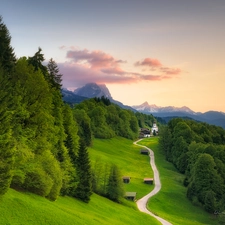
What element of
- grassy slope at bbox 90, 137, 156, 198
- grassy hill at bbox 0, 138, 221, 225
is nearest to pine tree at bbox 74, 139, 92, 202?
grassy hill at bbox 0, 138, 221, 225

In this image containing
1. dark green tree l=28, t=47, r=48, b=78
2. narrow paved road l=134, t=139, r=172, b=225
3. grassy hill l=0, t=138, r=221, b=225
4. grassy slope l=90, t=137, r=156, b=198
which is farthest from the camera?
grassy slope l=90, t=137, r=156, b=198

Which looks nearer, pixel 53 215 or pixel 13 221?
pixel 13 221

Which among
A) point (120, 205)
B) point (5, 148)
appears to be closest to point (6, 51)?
point (5, 148)

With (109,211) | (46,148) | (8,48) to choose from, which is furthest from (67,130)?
(8,48)

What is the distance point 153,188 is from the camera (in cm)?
9200

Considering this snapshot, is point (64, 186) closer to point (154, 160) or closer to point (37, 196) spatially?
point (37, 196)

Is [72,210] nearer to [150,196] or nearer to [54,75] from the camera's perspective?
[54,75]

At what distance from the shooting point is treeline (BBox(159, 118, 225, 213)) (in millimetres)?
89250

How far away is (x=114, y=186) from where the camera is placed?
67.6 metres

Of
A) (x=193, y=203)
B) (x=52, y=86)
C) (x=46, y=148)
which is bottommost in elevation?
(x=193, y=203)

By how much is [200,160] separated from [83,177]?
5100 cm

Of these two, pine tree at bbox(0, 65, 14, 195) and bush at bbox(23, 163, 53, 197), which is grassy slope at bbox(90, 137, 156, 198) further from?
pine tree at bbox(0, 65, 14, 195)

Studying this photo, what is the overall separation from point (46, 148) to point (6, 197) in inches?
473

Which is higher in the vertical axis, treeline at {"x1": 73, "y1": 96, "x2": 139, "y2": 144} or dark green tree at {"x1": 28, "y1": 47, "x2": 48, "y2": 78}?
dark green tree at {"x1": 28, "y1": 47, "x2": 48, "y2": 78}
